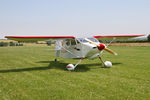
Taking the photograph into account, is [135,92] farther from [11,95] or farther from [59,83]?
[11,95]

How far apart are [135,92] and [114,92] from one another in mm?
670

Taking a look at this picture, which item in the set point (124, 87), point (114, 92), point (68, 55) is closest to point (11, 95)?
point (114, 92)

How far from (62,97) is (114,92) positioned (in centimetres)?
169

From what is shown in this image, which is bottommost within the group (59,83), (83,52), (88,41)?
(59,83)

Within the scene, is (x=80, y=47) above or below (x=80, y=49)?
above

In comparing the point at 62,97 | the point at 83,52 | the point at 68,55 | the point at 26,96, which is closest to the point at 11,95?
the point at 26,96

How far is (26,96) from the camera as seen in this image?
500cm

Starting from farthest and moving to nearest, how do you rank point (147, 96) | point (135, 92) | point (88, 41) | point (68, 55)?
point (68, 55), point (88, 41), point (135, 92), point (147, 96)

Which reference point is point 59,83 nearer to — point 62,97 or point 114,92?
point 62,97

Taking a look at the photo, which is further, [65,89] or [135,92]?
A: [65,89]

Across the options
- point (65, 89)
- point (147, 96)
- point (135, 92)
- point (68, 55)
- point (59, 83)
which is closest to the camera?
point (147, 96)

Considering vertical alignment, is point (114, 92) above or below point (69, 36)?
below

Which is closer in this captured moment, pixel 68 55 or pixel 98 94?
pixel 98 94

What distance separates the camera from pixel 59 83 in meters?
6.49
